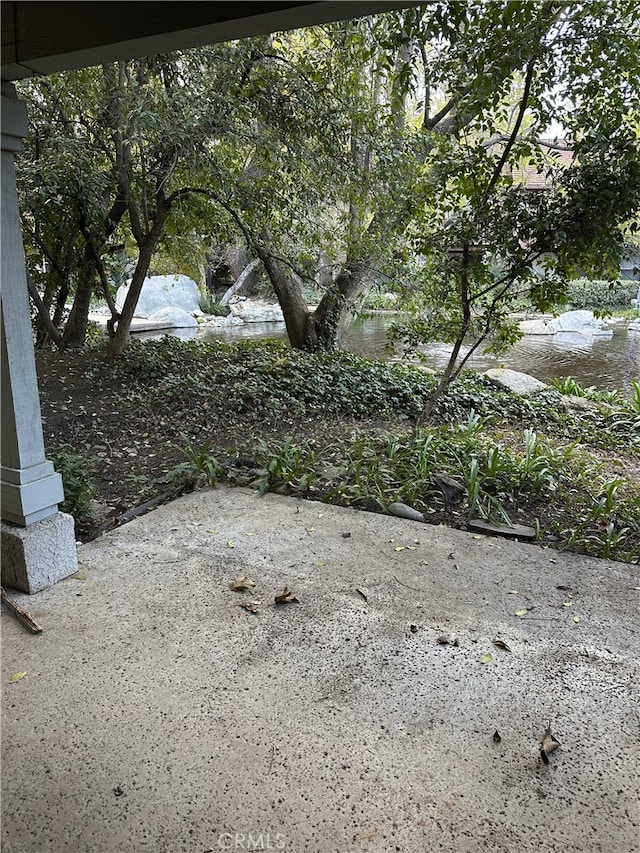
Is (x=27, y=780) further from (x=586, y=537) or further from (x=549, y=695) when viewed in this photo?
(x=586, y=537)

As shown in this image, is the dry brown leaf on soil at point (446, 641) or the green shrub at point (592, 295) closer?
the dry brown leaf on soil at point (446, 641)

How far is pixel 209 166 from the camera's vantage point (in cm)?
499

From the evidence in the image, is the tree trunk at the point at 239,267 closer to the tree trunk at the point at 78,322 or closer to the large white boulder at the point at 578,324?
the large white boulder at the point at 578,324

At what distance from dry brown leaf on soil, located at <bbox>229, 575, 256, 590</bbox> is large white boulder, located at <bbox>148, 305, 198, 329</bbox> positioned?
478 inches

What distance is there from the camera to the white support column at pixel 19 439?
2.14 metres

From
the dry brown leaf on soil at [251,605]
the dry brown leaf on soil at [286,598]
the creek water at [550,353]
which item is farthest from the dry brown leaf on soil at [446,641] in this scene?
the creek water at [550,353]

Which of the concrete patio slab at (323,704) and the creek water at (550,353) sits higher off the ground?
the creek water at (550,353)

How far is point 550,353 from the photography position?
11141 mm

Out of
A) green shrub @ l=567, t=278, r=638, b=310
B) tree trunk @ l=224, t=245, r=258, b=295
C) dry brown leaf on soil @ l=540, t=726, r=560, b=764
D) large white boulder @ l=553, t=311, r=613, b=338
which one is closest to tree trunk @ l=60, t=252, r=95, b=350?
dry brown leaf on soil @ l=540, t=726, r=560, b=764

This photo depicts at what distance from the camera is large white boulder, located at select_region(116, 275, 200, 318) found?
1545cm

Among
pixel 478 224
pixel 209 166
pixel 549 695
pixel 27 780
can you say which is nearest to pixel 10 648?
pixel 27 780

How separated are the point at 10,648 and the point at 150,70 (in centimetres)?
447

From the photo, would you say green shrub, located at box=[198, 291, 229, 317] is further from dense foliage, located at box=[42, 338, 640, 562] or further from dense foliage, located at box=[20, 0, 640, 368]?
dense foliage, located at box=[20, 0, 640, 368]

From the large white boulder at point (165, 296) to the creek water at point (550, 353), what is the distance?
1.95 metres
